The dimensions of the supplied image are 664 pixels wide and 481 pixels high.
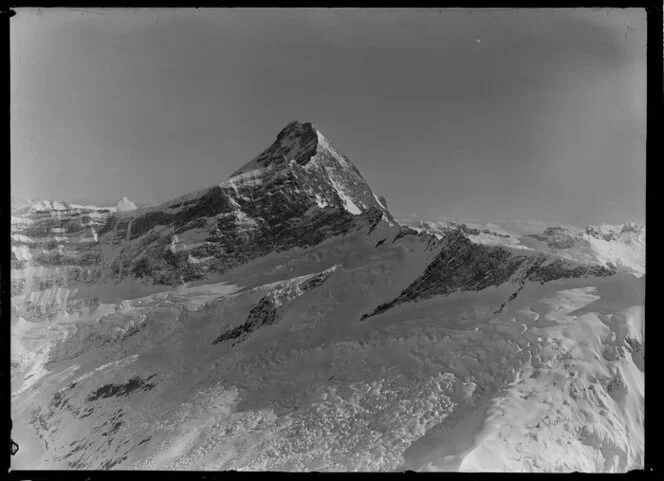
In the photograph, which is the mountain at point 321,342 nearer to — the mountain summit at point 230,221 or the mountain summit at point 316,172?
the mountain summit at point 230,221

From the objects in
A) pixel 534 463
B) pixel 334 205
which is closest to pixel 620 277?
pixel 534 463

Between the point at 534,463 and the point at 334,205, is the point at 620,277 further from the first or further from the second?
the point at 334,205

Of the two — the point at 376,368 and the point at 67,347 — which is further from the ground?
the point at 67,347

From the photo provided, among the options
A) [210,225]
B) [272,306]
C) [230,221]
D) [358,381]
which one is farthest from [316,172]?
[358,381]

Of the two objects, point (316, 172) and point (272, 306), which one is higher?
point (316, 172)

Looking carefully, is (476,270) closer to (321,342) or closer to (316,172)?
(321,342)

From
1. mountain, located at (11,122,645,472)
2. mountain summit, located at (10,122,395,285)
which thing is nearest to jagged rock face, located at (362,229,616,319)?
mountain, located at (11,122,645,472)

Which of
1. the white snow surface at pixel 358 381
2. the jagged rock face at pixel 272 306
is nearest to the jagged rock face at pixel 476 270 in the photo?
the white snow surface at pixel 358 381

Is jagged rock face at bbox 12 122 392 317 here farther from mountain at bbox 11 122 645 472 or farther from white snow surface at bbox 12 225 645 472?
white snow surface at bbox 12 225 645 472
